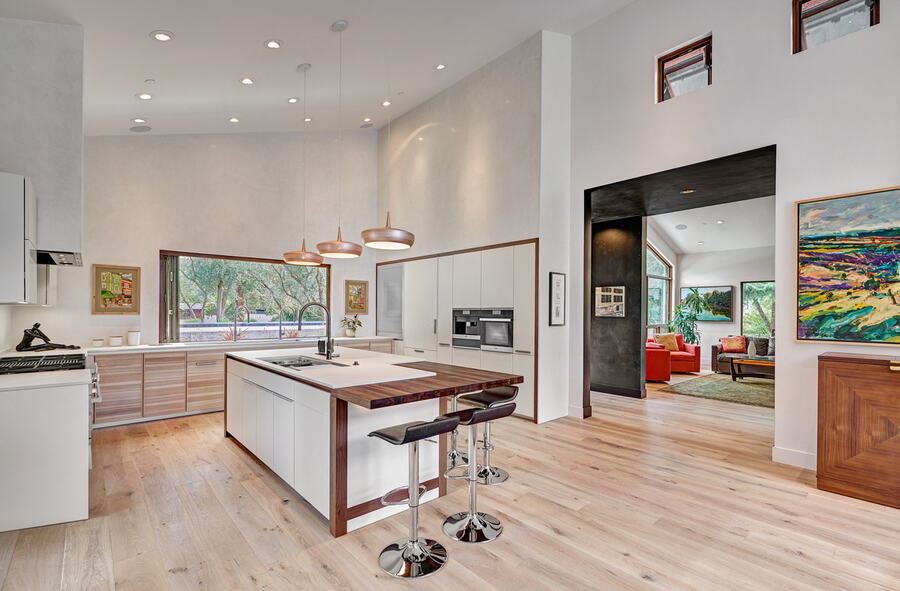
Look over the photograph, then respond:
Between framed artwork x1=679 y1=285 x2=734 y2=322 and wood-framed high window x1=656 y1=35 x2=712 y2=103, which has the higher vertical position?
wood-framed high window x1=656 y1=35 x2=712 y2=103

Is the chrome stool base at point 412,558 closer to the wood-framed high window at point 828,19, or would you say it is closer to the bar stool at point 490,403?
the bar stool at point 490,403

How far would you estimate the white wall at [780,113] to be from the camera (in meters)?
3.23

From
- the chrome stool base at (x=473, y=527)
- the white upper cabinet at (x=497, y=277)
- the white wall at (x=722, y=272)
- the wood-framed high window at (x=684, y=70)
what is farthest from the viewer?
the white wall at (x=722, y=272)

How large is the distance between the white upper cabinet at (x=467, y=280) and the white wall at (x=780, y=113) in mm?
1927

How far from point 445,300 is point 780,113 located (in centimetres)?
408

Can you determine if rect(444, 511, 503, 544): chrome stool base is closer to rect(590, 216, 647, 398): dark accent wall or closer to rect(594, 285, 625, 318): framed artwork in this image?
rect(590, 216, 647, 398): dark accent wall

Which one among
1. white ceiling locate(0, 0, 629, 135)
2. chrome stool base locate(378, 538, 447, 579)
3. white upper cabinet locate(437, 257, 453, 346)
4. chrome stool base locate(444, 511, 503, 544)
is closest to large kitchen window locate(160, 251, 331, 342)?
white ceiling locate(0, 0, 629, 135)

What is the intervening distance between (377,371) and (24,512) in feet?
6.97

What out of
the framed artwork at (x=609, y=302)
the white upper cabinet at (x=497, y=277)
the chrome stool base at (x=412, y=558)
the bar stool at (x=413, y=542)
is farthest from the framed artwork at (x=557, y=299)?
the chrome stool base at (x=412, y=558)

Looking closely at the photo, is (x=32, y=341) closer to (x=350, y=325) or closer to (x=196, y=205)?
(x=196, y=205)

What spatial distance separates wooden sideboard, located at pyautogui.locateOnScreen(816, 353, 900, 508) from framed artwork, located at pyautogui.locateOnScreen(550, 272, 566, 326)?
244 centimetres

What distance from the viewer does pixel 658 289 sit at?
10.8 m

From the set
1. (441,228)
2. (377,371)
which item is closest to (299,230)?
(441,228)

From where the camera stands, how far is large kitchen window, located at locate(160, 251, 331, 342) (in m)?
5.63
